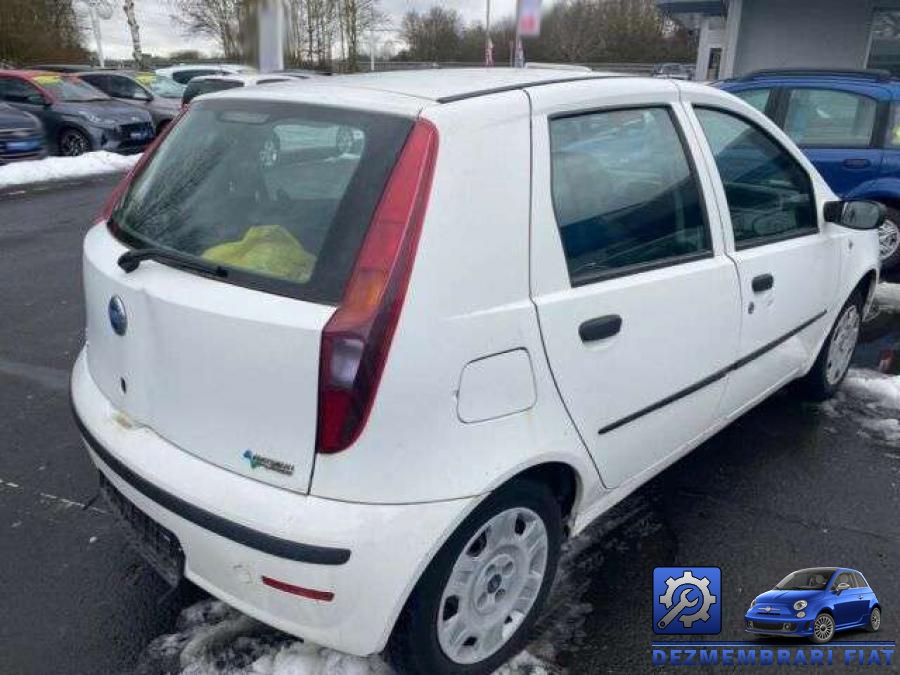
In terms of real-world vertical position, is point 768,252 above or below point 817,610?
above

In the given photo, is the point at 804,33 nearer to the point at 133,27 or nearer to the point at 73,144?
the point at 73,144

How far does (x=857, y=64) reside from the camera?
633 inches

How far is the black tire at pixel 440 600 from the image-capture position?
6.21ft

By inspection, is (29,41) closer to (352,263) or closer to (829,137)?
(829,137)

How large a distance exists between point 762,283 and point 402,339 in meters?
1.78

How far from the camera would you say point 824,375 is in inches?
156

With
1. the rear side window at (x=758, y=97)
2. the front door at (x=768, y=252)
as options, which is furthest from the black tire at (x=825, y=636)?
the rear side window at (x=758, y=97)

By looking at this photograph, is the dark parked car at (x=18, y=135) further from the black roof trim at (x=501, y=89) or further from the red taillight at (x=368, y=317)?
the red taillight at (x=368, y=317)

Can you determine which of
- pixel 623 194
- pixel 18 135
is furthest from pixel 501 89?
pixel 18 135

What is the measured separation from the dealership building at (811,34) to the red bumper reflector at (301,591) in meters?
16.7

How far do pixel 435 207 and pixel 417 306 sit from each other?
0.82ft

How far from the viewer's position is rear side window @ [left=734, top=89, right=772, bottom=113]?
661 centimetres

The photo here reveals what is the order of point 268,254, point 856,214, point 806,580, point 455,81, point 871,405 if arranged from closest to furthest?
point 268,254
point 455,81
point 806,580
point 856,214
point 871,405

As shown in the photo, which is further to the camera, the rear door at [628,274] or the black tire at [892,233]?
the black tire at [892,233]
